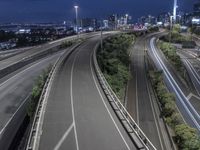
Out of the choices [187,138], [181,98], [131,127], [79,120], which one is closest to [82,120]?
[79,120]

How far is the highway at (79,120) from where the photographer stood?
91.6ft

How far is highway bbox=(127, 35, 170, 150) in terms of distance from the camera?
160 feet

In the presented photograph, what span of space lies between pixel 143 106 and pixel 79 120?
28.7 meters

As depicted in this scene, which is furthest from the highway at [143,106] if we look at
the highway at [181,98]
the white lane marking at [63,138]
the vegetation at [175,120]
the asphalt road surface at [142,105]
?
the white lane marking at [63,138]

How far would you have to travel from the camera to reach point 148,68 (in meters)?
90.5

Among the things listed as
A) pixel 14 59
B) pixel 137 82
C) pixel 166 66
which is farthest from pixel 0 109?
pixel 166 66

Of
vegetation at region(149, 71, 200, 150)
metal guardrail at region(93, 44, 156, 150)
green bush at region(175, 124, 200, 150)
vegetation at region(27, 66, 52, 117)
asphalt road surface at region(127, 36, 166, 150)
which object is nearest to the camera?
metal guardrail at region(93, 44, 156, 150)

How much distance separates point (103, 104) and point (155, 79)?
3513 centimetres

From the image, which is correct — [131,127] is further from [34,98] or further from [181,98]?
[181,98]

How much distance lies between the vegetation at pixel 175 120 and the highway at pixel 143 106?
1.45 meters

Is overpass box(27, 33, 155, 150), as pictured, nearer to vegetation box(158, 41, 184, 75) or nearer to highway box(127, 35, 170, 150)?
highway box(127, 35, 170, 150)

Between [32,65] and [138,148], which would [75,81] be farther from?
[32,65]

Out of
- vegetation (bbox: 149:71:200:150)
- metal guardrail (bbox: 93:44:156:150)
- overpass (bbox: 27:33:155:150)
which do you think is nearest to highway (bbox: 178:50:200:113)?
vegetation (bbox: 149:71:200:150)

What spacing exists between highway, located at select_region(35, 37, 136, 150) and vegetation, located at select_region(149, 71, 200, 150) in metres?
8.29
